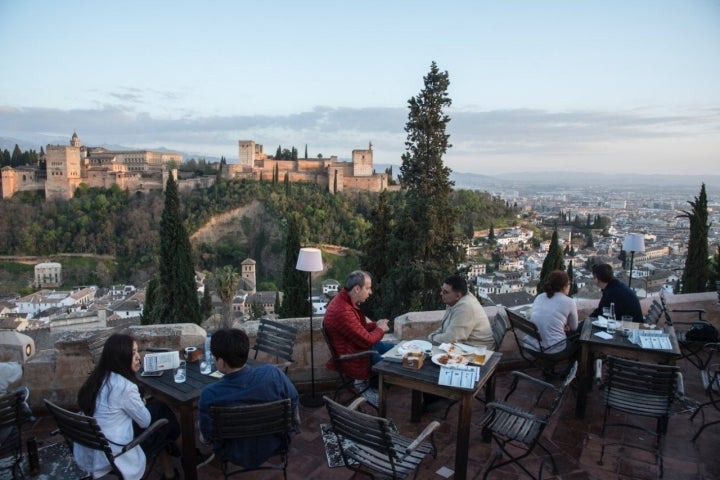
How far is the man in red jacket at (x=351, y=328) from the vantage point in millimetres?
3426

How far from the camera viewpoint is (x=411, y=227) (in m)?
12.8

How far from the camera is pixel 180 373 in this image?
2.85 m

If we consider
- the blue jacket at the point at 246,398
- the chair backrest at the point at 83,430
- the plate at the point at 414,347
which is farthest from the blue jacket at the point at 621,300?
the chair backrest at the point at 83,430

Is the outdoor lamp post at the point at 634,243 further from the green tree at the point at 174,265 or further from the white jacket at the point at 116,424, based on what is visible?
the green tree at the point at 174,265

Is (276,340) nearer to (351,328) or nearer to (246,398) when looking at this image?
(351,328)

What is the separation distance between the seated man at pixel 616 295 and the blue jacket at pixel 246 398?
3327 mm

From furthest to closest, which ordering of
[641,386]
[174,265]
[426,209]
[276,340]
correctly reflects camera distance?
[174,265], [426,209], [276,340], [641,386]

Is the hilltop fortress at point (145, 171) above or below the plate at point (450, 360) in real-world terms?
above

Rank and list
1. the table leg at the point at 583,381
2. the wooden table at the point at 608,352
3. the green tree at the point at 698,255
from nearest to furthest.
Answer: the wooden table at the point at 608,352 < the table leg at the point at 583,381 < the green tree at the point at 698,255

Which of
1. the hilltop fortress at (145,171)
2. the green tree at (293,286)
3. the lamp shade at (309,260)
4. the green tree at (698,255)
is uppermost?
the hilltop fortress at (145,171)

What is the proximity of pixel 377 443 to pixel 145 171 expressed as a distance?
64.2 meters

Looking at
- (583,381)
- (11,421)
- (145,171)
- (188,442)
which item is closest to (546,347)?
(583,381)

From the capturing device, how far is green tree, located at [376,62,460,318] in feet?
41.7

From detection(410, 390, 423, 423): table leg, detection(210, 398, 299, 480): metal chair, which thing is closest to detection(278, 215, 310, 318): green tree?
detection(410, 390, 423, 423): table leg
